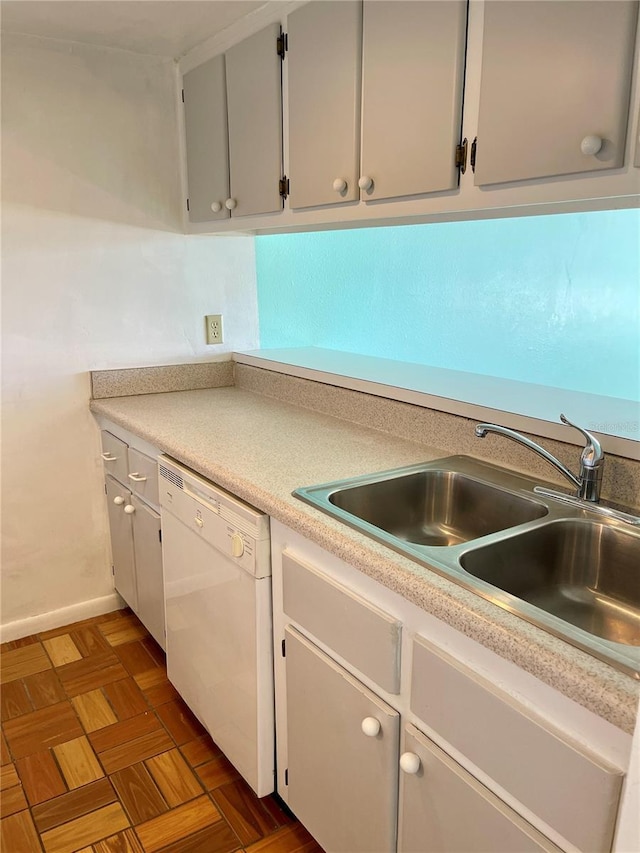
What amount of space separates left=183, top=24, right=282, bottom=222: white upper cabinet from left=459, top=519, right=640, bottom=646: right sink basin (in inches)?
49.4

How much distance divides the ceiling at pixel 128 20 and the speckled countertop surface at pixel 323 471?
1.24 metres

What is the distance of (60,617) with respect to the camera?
8.53ft

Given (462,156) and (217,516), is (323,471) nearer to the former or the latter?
(217,516)

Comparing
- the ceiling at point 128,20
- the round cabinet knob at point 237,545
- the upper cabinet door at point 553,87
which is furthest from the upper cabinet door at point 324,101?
the round cabinet knob at point 237,545

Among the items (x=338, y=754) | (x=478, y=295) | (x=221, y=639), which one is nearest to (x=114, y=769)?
(x=221, y=639)

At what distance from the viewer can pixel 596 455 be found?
1321 millimetres

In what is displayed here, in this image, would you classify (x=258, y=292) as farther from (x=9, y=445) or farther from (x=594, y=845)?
(x=594, y=845)

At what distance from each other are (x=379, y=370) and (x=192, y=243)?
966mm

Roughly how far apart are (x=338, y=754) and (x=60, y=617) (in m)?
1.64

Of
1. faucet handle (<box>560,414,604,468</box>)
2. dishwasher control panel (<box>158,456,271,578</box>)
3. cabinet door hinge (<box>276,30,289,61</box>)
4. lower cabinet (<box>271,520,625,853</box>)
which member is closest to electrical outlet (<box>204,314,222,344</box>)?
dishwasher control panel (<box>158,456,271,578</box>)

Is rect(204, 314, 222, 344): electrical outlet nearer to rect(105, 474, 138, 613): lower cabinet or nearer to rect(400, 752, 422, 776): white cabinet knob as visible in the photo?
rect(105, 474, 138, 613): lower cabinet

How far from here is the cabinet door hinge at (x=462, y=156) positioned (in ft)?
4.43

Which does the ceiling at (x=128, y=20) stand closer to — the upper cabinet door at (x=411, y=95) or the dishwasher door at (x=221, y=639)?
the upper cabinet door at (x=411, y=95)

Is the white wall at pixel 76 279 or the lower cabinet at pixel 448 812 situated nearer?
the lower cabinet at pixel 448 812
